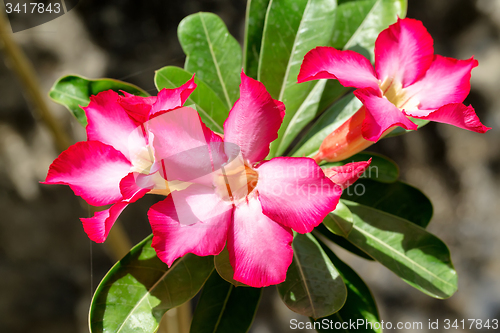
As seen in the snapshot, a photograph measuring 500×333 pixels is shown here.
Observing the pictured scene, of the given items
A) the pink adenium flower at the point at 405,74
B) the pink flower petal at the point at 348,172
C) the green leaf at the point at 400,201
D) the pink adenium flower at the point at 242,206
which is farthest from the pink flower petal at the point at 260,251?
the green leaf at the point at 400,201

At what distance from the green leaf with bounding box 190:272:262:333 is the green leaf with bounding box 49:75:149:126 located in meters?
0.43

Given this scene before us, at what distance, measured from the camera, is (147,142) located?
490 millimetres

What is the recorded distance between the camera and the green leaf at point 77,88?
2.18 feet

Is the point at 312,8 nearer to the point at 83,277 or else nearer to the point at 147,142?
the point at 147,142

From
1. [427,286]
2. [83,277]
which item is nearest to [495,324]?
[427,286]

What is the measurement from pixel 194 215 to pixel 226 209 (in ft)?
0.15

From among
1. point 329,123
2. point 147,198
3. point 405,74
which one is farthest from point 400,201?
point 147,198

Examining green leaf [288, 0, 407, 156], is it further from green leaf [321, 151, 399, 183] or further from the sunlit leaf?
the sunlit leaf

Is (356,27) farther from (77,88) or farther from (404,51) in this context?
(77,88)

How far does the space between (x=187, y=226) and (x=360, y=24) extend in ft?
1.99

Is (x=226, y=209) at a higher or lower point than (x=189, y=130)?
lower

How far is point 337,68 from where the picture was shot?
482 mm

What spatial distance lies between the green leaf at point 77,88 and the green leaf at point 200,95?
0.20ft

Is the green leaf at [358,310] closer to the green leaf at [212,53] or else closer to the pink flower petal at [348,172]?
the pink flower petal at [348,172]
